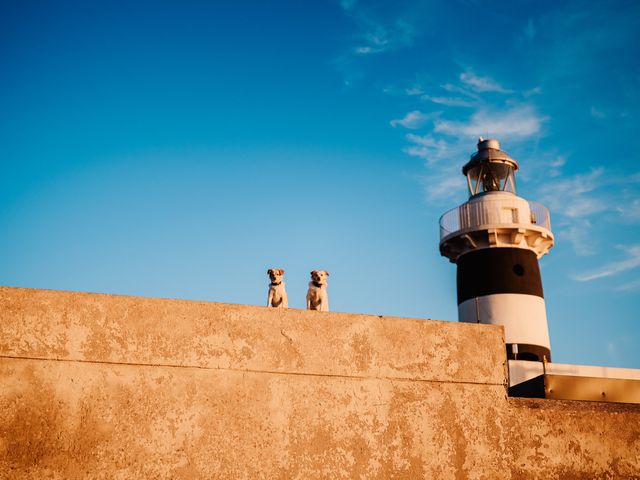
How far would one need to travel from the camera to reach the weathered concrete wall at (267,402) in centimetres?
455

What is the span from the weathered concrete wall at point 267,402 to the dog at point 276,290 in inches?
62.5

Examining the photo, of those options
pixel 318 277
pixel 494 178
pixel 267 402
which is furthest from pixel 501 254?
pixel 267 402

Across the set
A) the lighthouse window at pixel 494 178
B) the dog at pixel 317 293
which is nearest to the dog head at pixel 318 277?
the dog at pixel 317 293

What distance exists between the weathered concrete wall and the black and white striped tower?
1197 cm

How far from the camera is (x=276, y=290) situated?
6.83 metres

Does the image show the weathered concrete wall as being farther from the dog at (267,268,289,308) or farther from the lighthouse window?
the lighthouse window

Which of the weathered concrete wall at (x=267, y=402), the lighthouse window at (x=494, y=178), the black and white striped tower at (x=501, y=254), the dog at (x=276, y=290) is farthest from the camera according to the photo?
the lighthouse window at (x=494, y=178)

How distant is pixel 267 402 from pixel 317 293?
213cm

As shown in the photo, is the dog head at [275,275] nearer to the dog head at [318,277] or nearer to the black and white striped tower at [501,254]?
the dog head at [318,277]

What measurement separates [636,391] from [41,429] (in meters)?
7.88

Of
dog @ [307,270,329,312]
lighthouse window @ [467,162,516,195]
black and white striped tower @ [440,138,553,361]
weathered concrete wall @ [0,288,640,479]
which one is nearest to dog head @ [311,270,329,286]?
dog @ [307,270,329,312]

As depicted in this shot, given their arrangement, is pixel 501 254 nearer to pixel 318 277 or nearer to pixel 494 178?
pixel 494 178

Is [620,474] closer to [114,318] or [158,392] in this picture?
[158,392]

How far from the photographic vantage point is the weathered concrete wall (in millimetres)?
4547
